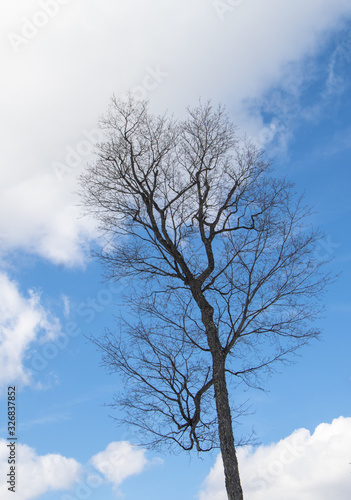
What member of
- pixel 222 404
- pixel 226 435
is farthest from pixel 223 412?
pixel 226 435

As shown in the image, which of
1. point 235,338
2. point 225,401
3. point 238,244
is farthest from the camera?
point 238,244

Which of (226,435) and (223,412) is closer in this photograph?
(226,435)

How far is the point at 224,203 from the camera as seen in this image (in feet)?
33.6

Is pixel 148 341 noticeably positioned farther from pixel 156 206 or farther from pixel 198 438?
pixel 156 206

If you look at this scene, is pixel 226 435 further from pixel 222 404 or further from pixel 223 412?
pixel 222 404

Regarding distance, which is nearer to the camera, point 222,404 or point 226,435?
point 226,435

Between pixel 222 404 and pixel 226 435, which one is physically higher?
pixel 222 404

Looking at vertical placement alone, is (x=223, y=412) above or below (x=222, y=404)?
below

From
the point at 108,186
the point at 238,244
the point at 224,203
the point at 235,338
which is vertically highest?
the point at 108,186

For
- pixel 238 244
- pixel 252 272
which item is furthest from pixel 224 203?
pixel 252 272

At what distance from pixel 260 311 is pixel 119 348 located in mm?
2858

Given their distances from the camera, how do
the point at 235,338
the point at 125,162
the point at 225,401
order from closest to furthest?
the point at 225,401 < the point at 235,338 < the point at 125,162

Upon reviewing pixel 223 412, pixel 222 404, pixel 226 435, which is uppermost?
pixel 222 404

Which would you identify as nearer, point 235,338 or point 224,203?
point 235,338
